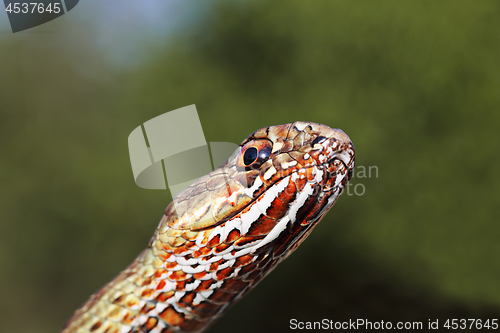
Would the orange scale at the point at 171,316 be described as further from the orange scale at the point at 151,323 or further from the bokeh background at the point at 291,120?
the bokeh background at the point at 291,120

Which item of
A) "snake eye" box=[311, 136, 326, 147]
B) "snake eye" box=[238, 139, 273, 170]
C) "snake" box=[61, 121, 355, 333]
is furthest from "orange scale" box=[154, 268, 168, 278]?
"snake eye" box=[311, 136, 326, 147]

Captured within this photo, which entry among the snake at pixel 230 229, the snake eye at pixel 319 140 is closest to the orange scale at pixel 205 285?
the snake at pixel 230 229

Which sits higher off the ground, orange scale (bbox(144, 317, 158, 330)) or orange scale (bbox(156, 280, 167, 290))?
orange scale (bbox(156, 280, 167, 290))

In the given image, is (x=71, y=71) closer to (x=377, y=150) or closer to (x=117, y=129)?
(x=117, y=129)
